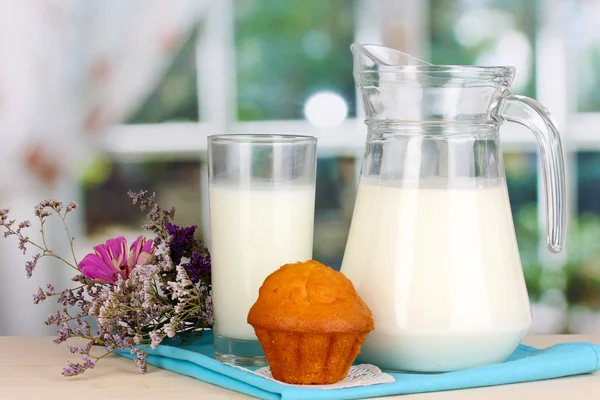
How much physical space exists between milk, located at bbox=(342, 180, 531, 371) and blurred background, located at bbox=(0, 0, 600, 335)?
435mm

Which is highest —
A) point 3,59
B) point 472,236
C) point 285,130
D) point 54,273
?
point 3,59

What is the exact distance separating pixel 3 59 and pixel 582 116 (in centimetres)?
87

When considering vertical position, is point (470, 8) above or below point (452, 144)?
above

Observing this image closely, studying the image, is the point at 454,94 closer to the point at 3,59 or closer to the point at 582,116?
the point at 582,116

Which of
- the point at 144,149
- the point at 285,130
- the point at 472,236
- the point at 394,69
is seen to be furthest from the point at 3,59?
the point at 472,236

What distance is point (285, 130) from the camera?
1.33 metres

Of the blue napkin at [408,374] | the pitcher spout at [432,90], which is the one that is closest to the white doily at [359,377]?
the blue napkin at [408,374]

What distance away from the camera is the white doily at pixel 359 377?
839 millimetres

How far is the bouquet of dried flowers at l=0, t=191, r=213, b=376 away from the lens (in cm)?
97

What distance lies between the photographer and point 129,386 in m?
0.92

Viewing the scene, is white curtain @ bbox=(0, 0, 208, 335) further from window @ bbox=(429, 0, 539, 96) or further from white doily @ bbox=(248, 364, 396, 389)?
white doily @ bbox=(248, 364, 396, 389)

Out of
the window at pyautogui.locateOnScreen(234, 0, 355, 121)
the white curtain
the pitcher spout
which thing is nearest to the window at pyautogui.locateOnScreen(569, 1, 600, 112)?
the window at pyautogui.locateOnScreen(234, 0, 355, 121)

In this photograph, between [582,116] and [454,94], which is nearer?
[454,94]

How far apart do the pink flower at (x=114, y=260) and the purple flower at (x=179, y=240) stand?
0.03m
